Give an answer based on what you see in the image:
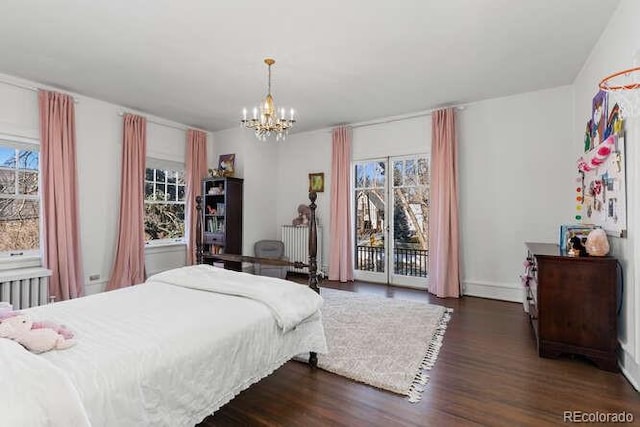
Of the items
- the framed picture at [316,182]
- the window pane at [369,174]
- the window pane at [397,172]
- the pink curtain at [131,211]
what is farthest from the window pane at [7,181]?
the window pane at [397,172]

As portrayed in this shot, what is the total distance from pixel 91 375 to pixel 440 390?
2.08 metres

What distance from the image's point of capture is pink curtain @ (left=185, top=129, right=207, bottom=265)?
5.41 meters

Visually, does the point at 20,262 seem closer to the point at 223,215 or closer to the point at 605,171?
the point at 223,215

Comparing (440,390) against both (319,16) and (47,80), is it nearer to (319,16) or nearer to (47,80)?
(319,16)

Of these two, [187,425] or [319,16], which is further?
[319,16]

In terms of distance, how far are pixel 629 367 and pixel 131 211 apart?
5.71 m

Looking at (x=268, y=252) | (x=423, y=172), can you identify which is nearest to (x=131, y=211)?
(x=268, y=252)

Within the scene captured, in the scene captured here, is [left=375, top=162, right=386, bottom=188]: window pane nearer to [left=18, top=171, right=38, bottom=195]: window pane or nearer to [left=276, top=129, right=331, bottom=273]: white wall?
[left=276, top=129, right=331, bottom=273]: white wall

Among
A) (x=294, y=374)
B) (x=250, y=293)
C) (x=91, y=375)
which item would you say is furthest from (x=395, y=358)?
(x=91, y=375)

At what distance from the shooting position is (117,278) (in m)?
4.41

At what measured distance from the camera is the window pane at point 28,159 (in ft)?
12.5

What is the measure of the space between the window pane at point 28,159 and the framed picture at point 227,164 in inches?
99.2

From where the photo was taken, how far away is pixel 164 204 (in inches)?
210

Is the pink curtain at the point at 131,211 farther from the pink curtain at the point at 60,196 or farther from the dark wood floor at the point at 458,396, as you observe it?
the dark wood floor at the point at 458,396
